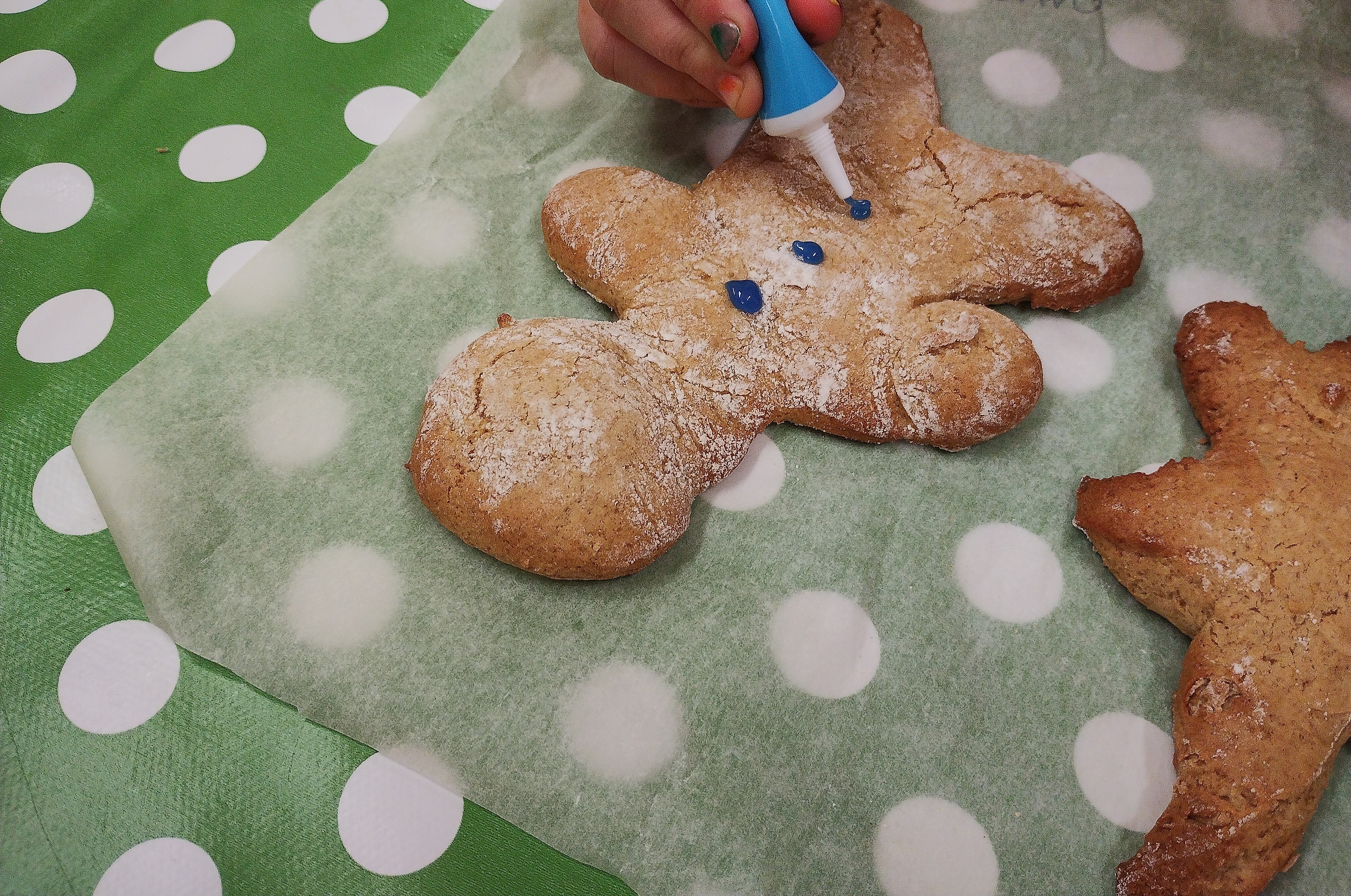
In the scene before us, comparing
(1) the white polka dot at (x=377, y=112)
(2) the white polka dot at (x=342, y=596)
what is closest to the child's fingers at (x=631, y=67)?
(1) the white polka dot at (x=377, y=112)

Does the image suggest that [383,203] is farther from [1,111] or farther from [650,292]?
[1,111]

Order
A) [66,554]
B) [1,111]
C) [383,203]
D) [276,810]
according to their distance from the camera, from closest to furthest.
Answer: [276,810]
[66,554]
[383,203]
[1,111]

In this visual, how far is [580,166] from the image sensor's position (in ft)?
5.37

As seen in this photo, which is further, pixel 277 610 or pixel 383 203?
pixel 383 203

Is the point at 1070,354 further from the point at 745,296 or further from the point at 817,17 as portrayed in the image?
the point at 817,17

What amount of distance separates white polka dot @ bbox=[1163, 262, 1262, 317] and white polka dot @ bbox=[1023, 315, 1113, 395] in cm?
16

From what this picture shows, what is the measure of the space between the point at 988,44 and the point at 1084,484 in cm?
94

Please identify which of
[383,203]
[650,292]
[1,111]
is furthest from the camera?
[1,111]

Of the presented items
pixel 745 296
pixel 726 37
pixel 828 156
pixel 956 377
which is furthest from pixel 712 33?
pixel 956 377

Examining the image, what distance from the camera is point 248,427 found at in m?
1.34

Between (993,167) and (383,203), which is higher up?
(993,167)

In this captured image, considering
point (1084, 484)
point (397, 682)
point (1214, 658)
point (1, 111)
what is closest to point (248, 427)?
point (397, 682)

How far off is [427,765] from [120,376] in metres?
0.79

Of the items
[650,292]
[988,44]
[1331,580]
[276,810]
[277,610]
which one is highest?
[988,44]
